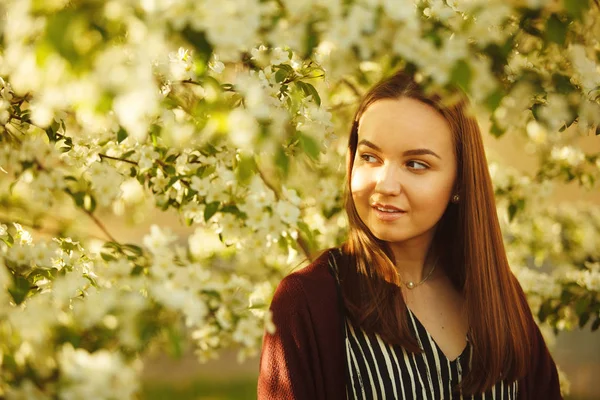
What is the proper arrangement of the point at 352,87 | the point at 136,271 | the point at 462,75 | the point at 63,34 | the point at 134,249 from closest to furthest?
1. the point at 63,34
2. the point at 462,75
3. the point at 136,271
4. the point at 134,249
5. the point at 352,87

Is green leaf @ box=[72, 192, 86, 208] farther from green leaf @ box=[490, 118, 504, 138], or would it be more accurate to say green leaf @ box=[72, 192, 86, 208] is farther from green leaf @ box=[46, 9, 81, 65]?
green leaf @ box=[490, 118, 504, 138]

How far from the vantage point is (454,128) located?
1.81 meters

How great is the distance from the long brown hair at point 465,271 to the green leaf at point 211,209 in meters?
0.44

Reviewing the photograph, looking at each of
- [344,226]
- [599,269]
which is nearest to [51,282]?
[344,226]

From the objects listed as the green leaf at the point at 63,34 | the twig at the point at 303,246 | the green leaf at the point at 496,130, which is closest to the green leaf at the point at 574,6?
the green leaf at the point at 63,34

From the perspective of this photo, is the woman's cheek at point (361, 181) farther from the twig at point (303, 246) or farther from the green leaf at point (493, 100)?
the green leaf at point (493, 100)

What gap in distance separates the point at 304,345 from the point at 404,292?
1.25 ft

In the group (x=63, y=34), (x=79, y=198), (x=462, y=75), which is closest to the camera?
(x=63, y=34)

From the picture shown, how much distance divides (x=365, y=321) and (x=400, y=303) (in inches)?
5.2

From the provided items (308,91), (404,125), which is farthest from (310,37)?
(404,125)

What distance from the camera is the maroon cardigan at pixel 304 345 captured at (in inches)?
66.4

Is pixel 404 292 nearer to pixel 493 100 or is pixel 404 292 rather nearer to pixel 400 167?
pixel 400 167

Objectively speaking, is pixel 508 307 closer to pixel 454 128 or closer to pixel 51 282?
pixel 454 128

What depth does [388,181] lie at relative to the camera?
169 cm
